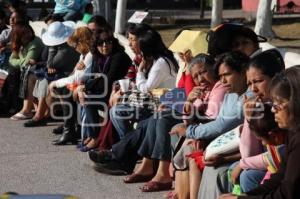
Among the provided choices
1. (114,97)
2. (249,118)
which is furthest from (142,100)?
(249,118)

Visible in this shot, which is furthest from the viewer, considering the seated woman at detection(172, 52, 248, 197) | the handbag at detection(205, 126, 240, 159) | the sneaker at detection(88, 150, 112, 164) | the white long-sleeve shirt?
the sneaker at detection(88, 150, 112, 164)

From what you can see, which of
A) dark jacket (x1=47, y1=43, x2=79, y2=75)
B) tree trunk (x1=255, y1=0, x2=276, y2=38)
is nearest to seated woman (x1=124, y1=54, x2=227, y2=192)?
dark jacket (x1=47, y1=43, x2=79, y2=75)

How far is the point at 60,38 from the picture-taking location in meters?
10.1

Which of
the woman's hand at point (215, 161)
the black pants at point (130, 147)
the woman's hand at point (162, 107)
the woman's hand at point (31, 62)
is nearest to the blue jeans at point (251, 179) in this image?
the woman's hand at point (215, 161)

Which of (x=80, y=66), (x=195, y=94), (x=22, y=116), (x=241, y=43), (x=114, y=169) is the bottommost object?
(x=22, y=116)

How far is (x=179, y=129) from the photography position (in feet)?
21.6

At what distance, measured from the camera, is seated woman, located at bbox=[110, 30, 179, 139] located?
7.78 m

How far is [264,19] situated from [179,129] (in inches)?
498

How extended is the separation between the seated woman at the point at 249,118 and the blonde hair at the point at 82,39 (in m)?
4.22

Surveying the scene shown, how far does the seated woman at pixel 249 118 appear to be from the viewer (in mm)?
5008

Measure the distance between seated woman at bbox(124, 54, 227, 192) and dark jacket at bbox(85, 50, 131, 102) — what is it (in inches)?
54.9

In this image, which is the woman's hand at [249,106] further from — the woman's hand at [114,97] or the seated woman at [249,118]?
the woman's hand at [114,97]

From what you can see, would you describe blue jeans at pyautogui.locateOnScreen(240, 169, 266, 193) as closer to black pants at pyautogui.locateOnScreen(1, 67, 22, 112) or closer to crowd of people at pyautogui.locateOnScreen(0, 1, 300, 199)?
crowd of people at pyautogui.locateOnScreen(0, 1, 300, 199)

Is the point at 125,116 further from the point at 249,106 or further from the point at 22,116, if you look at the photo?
the point at 22,116
